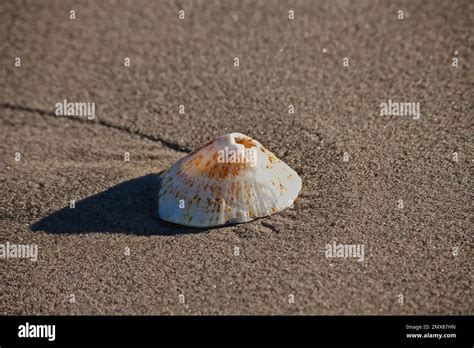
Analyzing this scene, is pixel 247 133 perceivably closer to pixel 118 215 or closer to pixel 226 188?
pixel 226 188

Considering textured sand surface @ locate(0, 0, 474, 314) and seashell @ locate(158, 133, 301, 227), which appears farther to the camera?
seashell @ locate(158, 133, 301, 227)

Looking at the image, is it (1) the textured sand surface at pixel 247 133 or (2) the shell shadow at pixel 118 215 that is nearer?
(1) the textured sand surface at pixel 247 133

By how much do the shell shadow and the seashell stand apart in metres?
0.08

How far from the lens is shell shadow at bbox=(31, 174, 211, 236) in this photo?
A: 12.1 feet

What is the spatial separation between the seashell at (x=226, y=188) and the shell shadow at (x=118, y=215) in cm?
8

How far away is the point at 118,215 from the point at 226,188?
0.65 meters

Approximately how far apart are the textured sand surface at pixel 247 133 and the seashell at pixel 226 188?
9 cm

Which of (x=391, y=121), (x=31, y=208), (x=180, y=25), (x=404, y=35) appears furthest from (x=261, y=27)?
(x=31, y=208)

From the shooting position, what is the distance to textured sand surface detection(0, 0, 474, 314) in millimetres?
3285

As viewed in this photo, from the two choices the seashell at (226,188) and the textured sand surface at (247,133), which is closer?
the textured sand surface at (247,133)

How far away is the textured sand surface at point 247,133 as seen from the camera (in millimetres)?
3285

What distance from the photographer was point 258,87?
491cm

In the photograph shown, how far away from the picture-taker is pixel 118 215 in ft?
12.4
